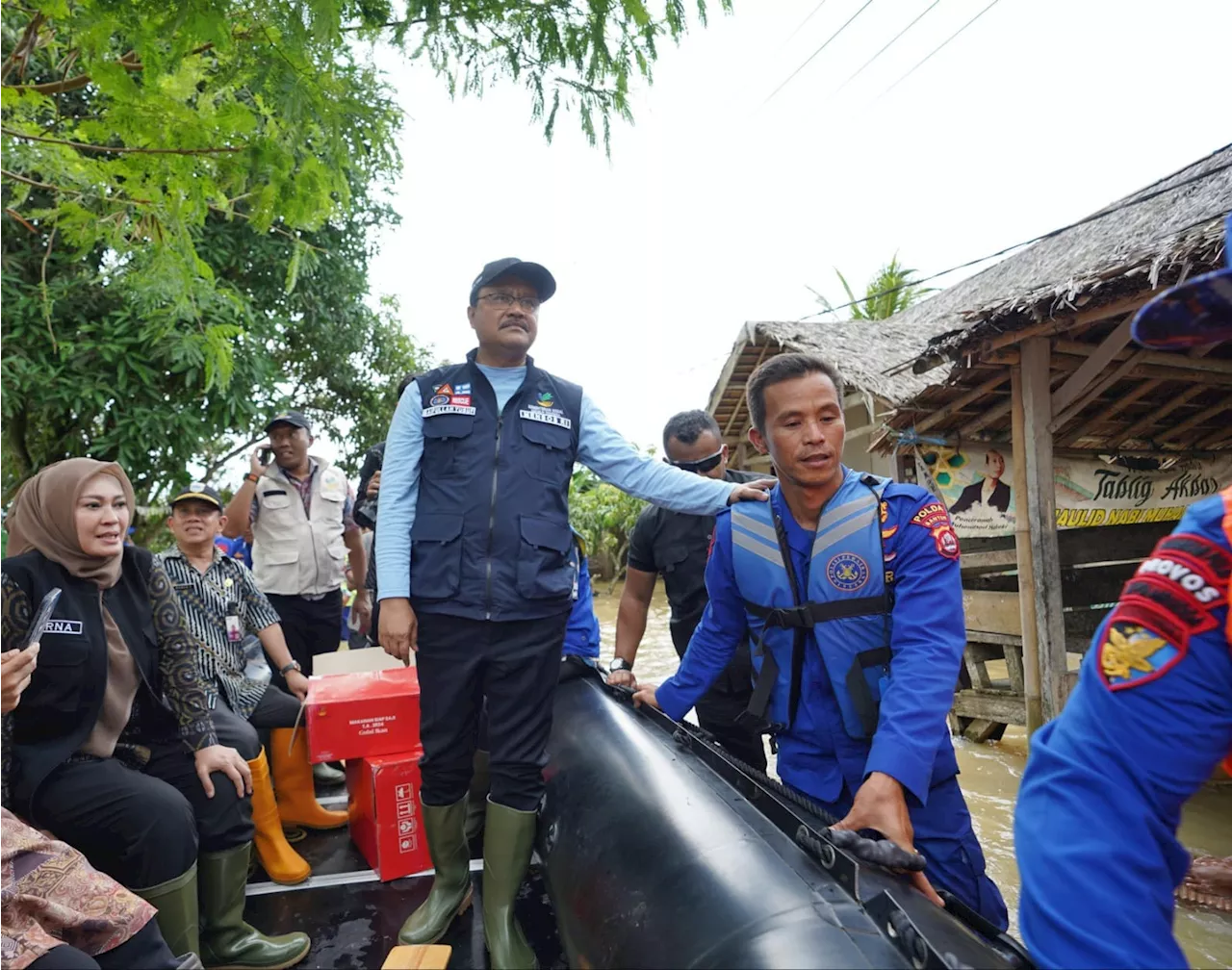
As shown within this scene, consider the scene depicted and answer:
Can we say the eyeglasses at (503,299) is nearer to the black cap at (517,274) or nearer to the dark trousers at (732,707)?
the black cap at (517,274)

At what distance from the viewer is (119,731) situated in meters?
2.28

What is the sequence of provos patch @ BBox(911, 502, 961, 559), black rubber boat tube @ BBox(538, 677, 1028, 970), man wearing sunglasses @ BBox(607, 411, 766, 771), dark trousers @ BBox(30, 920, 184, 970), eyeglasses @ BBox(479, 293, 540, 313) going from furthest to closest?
man wearing sunglasses @ BBox(607, 411, 766, 771) → eyeglasses @ BBox(479, 293, 540, 313) → provos patch @ BBox(911, 502, 961, 559) → dark trousers @ BBox(30, 920, 184, 970) → black rubber boat tube @ BBox(538, 677, 1028, 970)

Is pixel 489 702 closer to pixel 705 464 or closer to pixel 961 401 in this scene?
pixel 705 464

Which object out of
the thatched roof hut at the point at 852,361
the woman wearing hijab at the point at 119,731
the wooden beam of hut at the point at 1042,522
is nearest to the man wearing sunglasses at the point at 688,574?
the woman wearing hijab at the point at 119,731

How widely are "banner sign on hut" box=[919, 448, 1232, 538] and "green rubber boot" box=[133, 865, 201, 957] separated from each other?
570 cm

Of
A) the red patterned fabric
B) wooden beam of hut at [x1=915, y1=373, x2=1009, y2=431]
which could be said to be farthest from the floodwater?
the red patterned fabric

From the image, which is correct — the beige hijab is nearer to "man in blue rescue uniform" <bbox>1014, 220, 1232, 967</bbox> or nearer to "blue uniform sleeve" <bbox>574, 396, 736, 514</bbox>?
"blue uniform sleeve" <bbox>574, 396, 736, 514</bbox>

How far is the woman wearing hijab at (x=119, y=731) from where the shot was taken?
2.07 meters

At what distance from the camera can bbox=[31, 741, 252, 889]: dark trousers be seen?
2.05 m

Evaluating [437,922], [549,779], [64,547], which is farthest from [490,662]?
[64,547]

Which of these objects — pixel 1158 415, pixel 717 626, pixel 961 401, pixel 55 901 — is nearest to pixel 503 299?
pixel 717 626

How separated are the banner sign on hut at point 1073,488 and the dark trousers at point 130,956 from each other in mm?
5840

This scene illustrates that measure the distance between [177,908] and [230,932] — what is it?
345mm

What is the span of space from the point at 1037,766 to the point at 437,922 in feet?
6.67
